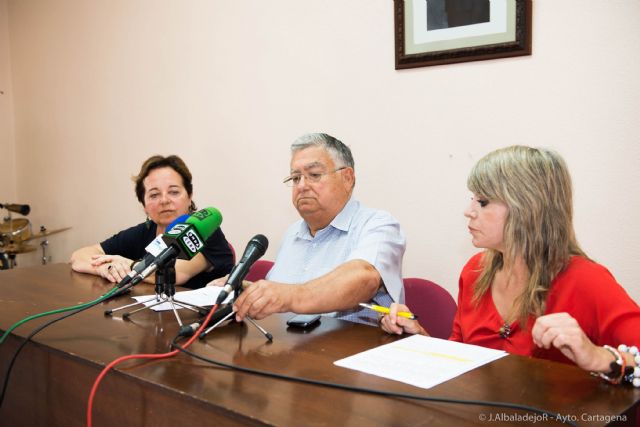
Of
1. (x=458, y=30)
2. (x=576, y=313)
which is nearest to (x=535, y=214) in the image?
(x=576, y=313)

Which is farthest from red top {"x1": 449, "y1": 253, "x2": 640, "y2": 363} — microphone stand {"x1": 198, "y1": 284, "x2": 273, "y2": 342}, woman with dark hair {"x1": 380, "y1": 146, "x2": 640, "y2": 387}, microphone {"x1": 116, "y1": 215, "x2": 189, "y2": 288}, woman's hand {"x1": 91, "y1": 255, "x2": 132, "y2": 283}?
woman's hand {"x1": 91, "y1": 255, "x2": 132, "y2": 283}

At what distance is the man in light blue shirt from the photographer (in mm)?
1854

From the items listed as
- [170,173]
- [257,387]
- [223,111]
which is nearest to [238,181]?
[223,111]

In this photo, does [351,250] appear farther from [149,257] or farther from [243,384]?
[243,384]

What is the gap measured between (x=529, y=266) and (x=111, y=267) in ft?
5.03

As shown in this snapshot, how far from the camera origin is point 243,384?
45.8 inches

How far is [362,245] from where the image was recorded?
6.58ft

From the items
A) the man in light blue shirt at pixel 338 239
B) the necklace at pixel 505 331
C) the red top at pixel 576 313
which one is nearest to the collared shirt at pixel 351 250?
the man in light blue shirt at pixel 338 239

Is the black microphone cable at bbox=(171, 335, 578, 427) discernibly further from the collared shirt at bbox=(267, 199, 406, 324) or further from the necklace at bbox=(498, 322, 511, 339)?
the collared shirt at bbox=(267, 199, 406, 324)

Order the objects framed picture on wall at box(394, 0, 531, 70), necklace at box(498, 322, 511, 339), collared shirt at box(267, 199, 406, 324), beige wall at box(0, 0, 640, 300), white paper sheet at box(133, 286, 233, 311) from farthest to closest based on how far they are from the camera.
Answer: framed picture on wall at box(394, 0, 531, 70), beige wall at box(0, 0, 640, 300), collared shirt at box(267, 199, 406, 324), white paper sheet at box(133, 286, 233, 311), necklace at box(498, 322, 511, 339)

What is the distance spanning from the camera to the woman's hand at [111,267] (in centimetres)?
234

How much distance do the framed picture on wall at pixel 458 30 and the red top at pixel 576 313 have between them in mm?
1051

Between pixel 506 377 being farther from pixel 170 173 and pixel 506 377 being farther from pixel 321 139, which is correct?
pixel 170 173

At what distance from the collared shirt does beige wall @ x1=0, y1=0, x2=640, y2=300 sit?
0.59 meters
